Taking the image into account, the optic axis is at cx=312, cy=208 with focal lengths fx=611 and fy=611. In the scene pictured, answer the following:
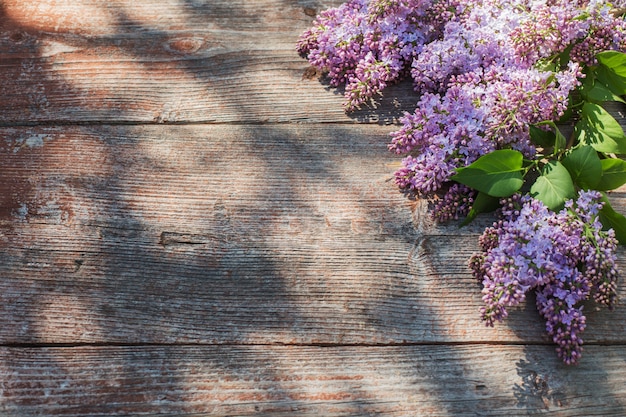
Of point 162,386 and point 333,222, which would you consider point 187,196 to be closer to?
point 333,222

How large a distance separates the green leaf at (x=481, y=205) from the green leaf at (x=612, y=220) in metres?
0.22

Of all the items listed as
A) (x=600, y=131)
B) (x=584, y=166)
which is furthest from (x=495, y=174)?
(x=600, y=131)

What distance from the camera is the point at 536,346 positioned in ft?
4.08

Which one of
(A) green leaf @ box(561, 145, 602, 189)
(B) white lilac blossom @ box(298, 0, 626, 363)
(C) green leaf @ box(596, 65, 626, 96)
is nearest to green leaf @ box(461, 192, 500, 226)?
(B) white lilac blossom @ box(298, 0, 626, 363)

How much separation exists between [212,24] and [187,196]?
2.03 ft

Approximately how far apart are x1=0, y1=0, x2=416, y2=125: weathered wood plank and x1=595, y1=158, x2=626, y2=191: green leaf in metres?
0.50

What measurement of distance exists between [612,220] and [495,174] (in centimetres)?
27

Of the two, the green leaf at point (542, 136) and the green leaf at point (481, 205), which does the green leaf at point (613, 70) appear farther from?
the green leaf at point (481, 205)

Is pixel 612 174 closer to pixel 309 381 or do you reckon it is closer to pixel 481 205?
pixel 481 205

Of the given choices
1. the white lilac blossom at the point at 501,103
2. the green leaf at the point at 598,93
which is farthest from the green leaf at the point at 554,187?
the green leaf at the point at 598,93

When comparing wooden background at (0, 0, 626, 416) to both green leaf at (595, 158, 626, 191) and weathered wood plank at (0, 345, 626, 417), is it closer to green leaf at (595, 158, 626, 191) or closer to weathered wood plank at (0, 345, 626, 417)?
Answer: weathered wood plank at (0, 345, 626, 417)

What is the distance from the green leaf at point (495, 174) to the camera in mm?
1306

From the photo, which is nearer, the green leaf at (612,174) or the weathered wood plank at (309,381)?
the weathered wood plank at (309,381)

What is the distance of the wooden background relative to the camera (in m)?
1.19
